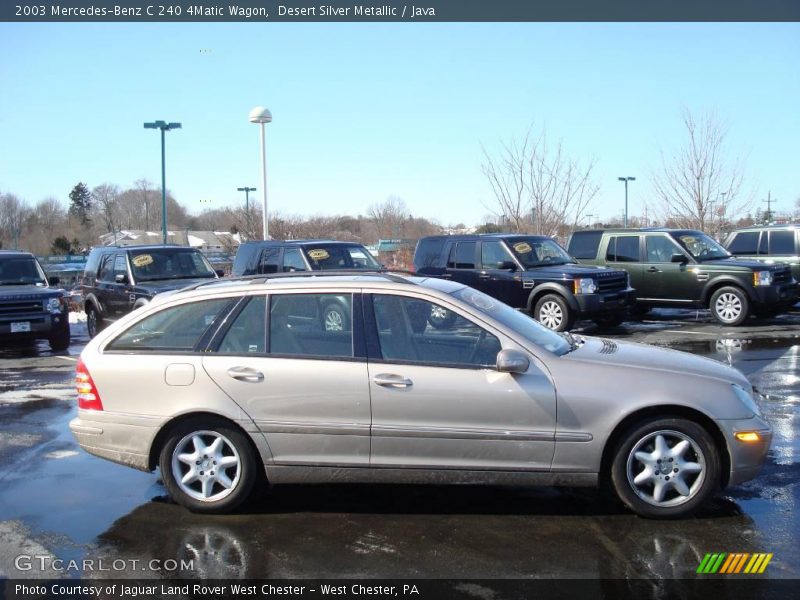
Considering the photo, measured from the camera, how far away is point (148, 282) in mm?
Answer: 12977

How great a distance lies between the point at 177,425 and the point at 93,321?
1044 cm

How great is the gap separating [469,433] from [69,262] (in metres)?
34.3

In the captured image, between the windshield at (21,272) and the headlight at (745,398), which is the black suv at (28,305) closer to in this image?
the windshield at (21,272)

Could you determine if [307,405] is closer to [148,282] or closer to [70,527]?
[70,527]

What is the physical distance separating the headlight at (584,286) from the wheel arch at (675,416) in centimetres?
855

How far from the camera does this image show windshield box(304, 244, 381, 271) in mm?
13031

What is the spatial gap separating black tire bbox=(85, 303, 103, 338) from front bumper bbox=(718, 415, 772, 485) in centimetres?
1209

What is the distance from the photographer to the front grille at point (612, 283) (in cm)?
1336

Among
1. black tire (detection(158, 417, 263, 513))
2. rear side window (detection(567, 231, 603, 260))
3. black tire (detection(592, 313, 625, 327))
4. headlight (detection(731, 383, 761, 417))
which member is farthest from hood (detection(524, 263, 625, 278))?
black tire (detection(158, 417, 263, 513))

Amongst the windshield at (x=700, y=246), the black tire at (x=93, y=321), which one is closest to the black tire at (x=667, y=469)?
the windshield at (x=700, y=246)

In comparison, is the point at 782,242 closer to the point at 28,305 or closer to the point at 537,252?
the point at 537,252

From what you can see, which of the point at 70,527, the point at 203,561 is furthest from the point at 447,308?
the point at 70,527

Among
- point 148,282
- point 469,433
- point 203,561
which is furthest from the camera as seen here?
point 148,282

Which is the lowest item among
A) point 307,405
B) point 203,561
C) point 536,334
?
point 203,561
